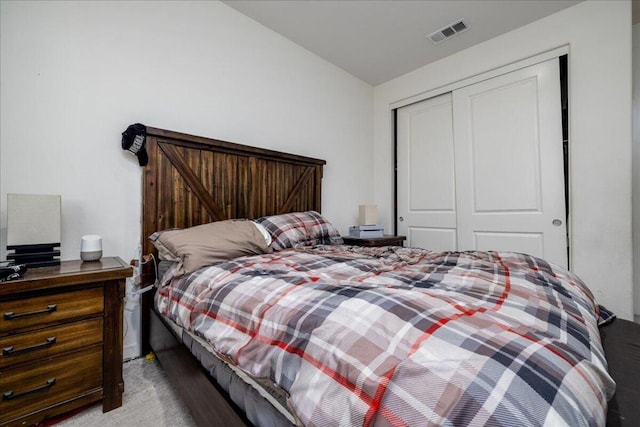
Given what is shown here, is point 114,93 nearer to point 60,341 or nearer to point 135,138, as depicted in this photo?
point 135,138

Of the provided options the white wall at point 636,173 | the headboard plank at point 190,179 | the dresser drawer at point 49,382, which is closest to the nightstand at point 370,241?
the headboard plank at point 190,179

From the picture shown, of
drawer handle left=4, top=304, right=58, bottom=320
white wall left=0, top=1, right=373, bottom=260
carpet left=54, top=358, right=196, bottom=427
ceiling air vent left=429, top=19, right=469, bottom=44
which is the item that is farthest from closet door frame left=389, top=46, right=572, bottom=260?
drawer handle left=4, top=304, right=58, bottom=320

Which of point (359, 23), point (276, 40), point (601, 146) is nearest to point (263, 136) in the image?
point (276, 40)

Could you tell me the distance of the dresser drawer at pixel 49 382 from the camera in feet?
3.56

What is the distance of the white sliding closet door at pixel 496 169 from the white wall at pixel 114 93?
1.77 meters

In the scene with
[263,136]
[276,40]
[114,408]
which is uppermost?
[276,40]

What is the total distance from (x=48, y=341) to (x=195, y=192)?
1.13 metres

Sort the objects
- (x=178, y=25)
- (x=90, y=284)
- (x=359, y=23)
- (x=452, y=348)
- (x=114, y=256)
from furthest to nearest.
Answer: (x=359, y=23), (x=178, y=25), (x=114, y=256), (x=90, y=284), (x=452, y=348)

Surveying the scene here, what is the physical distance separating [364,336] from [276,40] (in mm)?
2848

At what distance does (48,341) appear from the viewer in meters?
1.17

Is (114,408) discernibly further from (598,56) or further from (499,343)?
(598,56)

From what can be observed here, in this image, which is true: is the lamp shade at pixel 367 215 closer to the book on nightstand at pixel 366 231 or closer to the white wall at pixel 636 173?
the book on nightstand at pixel 366 231

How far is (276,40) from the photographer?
2674 mm

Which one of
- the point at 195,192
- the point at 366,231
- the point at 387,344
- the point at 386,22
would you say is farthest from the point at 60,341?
the point at 386,22
